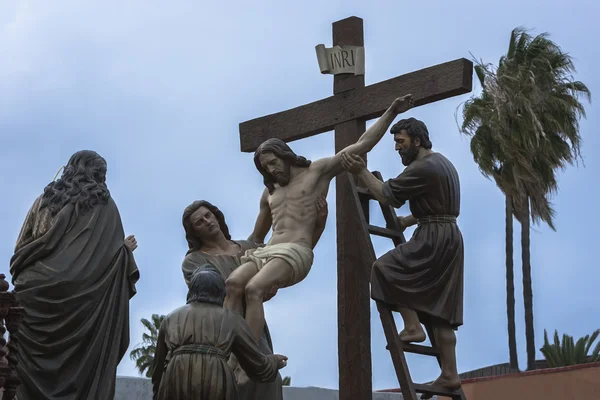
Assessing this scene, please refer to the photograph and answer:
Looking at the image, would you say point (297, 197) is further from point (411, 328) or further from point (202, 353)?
point (202, 353)

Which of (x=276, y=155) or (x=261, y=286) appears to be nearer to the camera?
(x=261, y=286)

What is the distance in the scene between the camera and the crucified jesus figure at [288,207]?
12242 mm

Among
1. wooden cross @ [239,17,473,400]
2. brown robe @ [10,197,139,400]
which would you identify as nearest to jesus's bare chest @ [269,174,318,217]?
wooden cross @ [239,17,473,400]

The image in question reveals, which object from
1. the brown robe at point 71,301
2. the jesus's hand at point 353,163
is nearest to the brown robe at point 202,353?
the brown robe at point 71,301

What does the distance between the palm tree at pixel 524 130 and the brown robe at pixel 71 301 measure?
22385 mm

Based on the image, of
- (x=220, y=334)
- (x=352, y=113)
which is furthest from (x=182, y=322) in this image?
(x=352, y=113)

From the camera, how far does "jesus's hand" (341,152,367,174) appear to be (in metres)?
12.6

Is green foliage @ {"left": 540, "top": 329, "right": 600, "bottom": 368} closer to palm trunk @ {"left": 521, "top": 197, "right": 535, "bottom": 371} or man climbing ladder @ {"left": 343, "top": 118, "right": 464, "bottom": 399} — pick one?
palm trunk @ {"left": 521, "top": 197, "right": 535, "bottom": 371}

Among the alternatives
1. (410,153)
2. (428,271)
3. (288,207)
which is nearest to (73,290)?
(288,207)

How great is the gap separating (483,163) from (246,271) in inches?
875

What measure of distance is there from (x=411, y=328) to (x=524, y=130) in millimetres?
21984

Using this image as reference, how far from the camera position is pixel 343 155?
12.6 metres

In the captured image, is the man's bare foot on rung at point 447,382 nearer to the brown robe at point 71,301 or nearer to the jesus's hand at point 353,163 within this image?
the jesus's hand at point 353,163

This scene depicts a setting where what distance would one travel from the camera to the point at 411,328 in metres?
12.2
